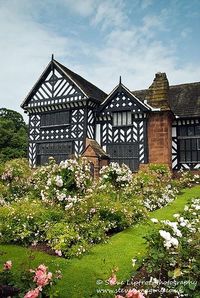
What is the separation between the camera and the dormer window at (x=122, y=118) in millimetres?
25891

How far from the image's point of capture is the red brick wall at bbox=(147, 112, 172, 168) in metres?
24.4

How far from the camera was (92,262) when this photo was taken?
7625 millimetres

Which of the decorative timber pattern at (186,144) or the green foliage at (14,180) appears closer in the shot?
the green foliage at (14,180)

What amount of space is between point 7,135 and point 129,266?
37.3m

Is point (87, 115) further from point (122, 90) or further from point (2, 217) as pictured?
point (2, 217)

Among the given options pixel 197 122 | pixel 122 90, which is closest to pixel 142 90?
pixel 122 90

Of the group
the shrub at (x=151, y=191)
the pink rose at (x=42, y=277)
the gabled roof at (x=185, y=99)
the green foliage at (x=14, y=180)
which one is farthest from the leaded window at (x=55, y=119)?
the pink rose at (x=42, y=277)

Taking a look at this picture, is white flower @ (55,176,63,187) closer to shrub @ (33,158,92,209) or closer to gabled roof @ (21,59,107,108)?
shrub @ (33,158,92,209)

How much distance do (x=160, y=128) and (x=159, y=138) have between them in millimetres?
749

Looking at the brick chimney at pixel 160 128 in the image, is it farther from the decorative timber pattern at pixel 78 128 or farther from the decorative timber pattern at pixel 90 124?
the decorative timber pattern at pixel 78 128

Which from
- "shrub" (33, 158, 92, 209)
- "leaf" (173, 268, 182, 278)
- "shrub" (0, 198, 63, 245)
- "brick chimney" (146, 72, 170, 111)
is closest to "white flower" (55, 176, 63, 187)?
"shrub" (33, 158, 92, 209)

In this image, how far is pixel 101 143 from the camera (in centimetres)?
2684

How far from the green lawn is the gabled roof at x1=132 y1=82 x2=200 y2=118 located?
56.4 ft

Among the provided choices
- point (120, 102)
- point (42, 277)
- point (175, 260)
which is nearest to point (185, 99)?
point (120, 102)
